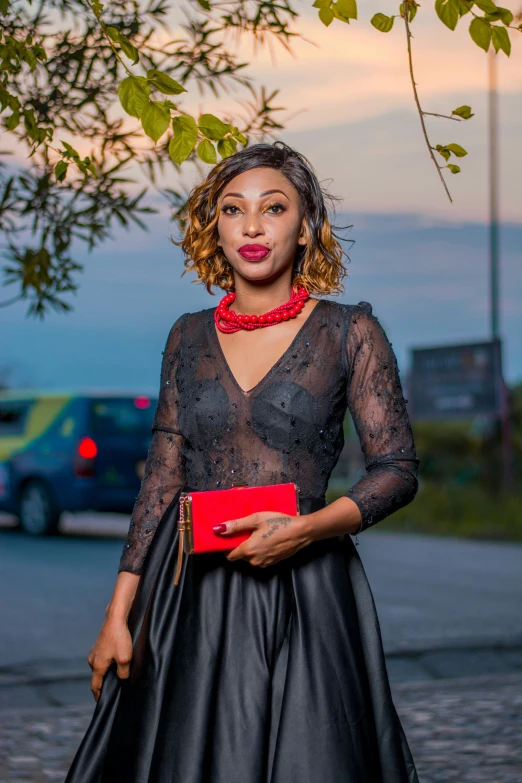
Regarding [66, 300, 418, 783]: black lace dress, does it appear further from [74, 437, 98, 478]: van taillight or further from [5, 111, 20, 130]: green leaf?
[74, 437, 98, 478]: van taillight

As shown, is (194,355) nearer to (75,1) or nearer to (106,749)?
(106,749)

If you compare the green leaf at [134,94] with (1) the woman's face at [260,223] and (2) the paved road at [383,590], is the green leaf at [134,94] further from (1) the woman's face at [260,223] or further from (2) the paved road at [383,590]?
(2) the paved road at [383,590]

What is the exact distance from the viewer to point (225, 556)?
287cm

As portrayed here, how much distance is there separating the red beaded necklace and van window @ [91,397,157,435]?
40.6ft

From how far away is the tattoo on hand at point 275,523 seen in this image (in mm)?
2592

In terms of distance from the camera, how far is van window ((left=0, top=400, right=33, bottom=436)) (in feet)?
52.6

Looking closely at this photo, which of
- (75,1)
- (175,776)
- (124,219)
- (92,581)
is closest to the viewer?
(175,776)

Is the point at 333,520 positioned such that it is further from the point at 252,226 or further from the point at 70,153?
the point at 70,153

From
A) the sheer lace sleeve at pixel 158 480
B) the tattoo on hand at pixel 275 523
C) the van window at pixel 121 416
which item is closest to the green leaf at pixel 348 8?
the sheer lace sleeve at pixel 158 480

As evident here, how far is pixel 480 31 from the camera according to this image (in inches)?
121

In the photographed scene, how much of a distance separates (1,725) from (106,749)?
135 inches

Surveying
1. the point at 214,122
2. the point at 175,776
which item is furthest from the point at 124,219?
the point at 175,776

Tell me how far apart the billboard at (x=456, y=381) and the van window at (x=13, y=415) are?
6493 millimetres

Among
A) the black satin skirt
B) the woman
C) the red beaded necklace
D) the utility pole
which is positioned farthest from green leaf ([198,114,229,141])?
the utility pole
